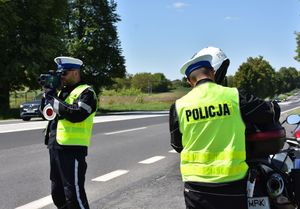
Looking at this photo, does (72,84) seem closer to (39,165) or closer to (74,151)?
(74,151)

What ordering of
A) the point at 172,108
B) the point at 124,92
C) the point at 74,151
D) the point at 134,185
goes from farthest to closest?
1. the point at 124,92
2. the point at 134,185
3. the point at 74,151
4. the point at 172,108

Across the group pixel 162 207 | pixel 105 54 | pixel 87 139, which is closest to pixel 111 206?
pixel 162 207

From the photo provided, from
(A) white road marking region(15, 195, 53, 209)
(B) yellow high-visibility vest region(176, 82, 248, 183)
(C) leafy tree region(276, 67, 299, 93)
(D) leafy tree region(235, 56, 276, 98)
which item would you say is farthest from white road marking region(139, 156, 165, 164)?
(C) leafy tree region(276, 67, 299, 93)

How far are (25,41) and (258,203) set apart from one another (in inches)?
1349

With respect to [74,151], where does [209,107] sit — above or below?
above

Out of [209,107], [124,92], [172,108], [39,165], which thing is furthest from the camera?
[124,92]

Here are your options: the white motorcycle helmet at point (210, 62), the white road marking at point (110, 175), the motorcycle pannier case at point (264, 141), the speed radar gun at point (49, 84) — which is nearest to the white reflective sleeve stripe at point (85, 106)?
the speed radar gun at point (49, 84)

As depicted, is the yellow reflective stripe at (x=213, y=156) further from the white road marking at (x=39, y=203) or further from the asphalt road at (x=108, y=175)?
the white road marking at (x=39, y=203)

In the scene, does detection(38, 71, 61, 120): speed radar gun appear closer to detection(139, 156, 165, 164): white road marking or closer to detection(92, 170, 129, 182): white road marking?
detection(92, 170, 129, 182): white road marking

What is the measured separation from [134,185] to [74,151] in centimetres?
335

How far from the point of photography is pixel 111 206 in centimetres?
634

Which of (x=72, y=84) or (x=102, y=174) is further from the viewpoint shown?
(x=102, y=174)

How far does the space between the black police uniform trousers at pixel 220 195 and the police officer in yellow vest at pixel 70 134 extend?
170cm

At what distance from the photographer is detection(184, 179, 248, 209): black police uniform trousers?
119 inches
